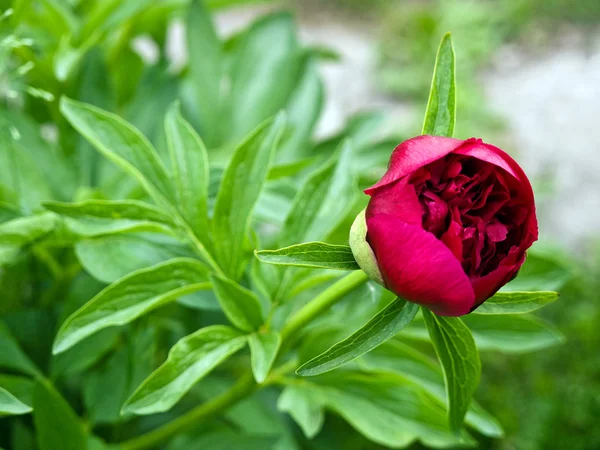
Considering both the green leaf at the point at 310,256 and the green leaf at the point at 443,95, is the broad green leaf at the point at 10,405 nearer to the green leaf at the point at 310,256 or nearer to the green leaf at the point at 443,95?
the green leaf at the point at 310,256

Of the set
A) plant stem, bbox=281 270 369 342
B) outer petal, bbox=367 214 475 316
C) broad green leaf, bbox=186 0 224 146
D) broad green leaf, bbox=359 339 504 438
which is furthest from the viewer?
broad green leaf, bbox=186 0 224 146

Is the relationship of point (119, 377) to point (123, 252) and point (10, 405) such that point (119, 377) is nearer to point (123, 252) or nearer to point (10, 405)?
point (123, 252)

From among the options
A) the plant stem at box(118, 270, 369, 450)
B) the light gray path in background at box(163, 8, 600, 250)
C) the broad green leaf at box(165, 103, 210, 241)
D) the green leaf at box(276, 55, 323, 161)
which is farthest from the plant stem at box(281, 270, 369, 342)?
the light gray path in background at box(163, 8, 600, 250)

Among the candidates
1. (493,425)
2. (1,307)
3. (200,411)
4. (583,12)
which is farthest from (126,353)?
(583,12)

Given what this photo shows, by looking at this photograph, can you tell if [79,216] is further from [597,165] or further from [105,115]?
[597,165]

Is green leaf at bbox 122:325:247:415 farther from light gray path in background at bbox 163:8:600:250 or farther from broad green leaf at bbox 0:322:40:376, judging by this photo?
light gray path in background at bbox 163:8:600:250

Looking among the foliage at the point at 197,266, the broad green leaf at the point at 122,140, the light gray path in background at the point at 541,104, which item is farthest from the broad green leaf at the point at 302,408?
the light gray path in background at the point at 541,104
